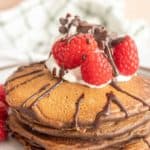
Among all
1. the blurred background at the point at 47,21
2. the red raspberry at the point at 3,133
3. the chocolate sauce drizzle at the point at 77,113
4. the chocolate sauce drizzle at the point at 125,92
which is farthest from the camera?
the blurred background at the point at 47,21

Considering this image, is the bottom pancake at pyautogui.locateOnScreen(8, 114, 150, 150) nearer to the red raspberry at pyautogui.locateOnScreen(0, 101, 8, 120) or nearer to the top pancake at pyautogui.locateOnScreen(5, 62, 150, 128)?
the top pancake at pyautogui.locateOnScreen(5, 62, 150, 128)

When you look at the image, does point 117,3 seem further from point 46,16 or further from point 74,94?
point 74,94

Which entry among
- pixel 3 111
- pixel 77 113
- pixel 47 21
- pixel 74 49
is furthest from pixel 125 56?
pixel 47 21

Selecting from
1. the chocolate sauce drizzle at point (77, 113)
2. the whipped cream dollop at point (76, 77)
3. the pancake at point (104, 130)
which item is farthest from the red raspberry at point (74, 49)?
the pancake at point (104, 130)

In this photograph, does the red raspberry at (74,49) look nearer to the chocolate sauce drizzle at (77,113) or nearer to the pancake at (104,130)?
the chocolate sauce drizzle at (77,113)

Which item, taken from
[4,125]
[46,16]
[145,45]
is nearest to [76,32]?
[4,125]
